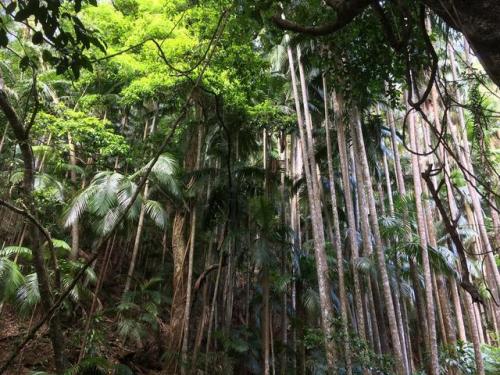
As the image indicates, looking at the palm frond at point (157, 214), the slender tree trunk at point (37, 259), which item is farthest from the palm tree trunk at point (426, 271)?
the slender tree trunk at point (37, 259)

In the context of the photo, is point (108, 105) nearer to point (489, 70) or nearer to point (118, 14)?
point (118, 14)

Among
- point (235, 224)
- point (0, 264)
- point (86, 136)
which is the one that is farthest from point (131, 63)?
point (0, 264)

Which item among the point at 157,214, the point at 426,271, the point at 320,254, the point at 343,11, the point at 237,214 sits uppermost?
the point at 157,214

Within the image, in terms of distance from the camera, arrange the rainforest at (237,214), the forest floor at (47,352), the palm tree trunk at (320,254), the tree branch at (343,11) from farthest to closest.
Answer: the forest floor at (47,352) < the rainforest at (237,214) < the palm tree trunk at (320,254) < the tree branch at (343,11)

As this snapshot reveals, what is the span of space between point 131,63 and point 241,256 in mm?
5011

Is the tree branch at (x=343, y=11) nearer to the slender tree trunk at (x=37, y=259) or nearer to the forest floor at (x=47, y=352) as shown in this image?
the slender tree trunk at (x=37, y=259)

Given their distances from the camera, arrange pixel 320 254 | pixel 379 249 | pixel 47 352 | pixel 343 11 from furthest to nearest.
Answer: pixel 47 352 → pixel 320 254 → pixel 379 249 → pixel 343 11

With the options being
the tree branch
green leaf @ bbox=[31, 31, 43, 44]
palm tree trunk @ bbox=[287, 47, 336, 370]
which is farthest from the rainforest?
green leaf @ bbox=[31, 31, 43, 44]

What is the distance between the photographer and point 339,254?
7793mm

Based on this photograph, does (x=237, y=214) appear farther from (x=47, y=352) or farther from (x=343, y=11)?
(x=343, y=11)

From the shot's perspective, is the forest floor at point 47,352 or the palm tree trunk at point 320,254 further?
the forest floor at point 47,352

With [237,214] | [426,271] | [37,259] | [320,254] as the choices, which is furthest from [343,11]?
[237,214]

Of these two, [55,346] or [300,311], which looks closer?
[55,346]

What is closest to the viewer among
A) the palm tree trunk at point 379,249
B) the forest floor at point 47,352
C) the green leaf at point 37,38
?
the green leaf at point 37,38
